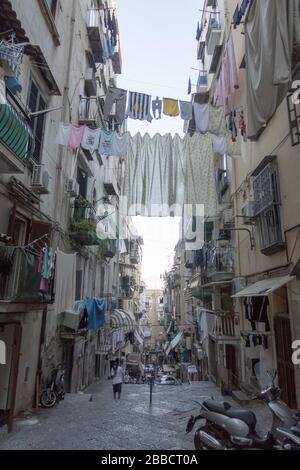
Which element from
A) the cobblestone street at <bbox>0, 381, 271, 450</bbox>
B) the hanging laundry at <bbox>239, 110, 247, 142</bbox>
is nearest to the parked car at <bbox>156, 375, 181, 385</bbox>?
the cobblestone street at <bbox>0, 381, 271, 450</bbox>

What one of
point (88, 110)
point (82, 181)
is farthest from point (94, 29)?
point (82, 181)

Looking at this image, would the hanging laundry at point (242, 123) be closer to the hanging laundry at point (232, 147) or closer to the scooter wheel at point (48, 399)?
the hanging laundry at point (232, 147)

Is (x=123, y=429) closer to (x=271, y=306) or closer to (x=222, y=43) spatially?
(x=271, y=306)

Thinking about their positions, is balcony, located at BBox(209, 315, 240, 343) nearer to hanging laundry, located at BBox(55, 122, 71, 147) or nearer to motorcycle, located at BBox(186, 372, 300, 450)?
motorcycle, located at BBox(186, 372, 300, 450)

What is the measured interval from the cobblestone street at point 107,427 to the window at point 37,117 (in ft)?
23.8

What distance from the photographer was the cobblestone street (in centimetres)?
614

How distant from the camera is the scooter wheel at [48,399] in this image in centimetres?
951

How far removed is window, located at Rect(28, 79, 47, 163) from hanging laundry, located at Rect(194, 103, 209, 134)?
491cm

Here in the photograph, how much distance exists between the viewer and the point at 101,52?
60.2ft

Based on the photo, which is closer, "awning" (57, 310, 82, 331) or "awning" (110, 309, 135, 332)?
"awning" (57, 310, 82, 331)

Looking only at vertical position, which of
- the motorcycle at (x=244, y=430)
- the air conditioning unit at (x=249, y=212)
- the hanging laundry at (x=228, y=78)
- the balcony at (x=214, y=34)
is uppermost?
the balcony at (x=214, y=34)

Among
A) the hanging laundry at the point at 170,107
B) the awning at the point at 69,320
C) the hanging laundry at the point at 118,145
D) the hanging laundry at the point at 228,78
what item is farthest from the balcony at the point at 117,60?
the awning at the point at 69,320

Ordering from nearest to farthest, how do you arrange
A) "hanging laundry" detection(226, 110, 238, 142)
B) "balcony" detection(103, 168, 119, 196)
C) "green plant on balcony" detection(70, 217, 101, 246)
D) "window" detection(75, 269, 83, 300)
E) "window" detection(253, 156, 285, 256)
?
"window" detection(253, 156, 285, 256) < "hanging laundry" detection(226, 110, 238, 142) < "green plant on balcony" detection(70, 217, 101, 246) < "window" detection(75, 269, 83, 300) < "balcony" detection(103, 168, 119, 196)

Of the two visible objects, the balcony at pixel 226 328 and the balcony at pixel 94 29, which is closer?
the balcony at pixel 226 328
